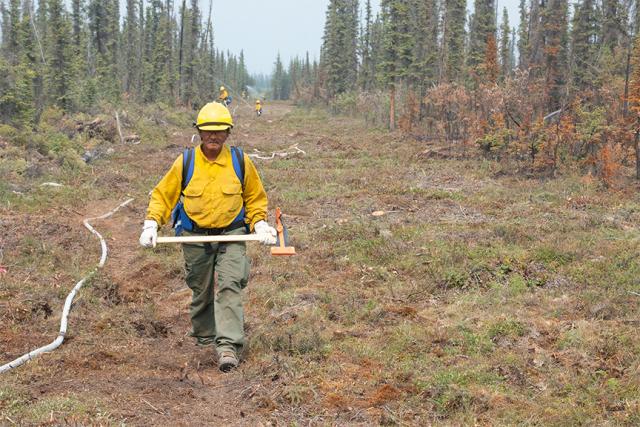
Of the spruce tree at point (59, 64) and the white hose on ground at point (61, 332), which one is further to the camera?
the spruce tree at point (59, 64)

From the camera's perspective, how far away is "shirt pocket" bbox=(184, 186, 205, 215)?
17.9ft

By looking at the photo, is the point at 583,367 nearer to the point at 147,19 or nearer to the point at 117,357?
the point at 117,357

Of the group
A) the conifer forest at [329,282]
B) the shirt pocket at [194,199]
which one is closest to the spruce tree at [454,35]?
the conifer forest at [329,282]

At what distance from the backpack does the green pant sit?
102 mm

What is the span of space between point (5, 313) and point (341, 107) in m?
42.6

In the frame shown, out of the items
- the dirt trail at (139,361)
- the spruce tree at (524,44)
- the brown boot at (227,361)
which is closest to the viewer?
the dirt trail at (139,361)

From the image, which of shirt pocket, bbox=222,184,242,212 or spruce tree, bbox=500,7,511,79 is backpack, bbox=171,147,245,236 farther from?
spruce tree, bbox=500,7,511,79

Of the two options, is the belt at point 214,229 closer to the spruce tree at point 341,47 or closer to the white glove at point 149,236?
the white glove at point 149,236

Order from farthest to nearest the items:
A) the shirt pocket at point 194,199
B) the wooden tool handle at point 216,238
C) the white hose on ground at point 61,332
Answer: the shirt pocket at point 194,199, the wooden tool handle at point 216,238, the white hose on ground at point 61,332

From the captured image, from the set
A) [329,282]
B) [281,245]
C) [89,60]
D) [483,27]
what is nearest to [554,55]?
[483,27]

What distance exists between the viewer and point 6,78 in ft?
68.6

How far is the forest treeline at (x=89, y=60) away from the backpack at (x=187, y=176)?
17542mm

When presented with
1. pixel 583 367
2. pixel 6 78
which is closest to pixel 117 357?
pixel 583 367

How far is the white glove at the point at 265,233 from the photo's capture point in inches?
213
